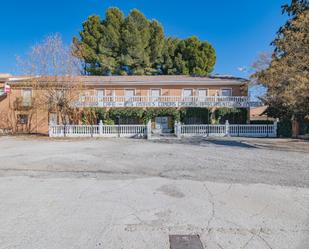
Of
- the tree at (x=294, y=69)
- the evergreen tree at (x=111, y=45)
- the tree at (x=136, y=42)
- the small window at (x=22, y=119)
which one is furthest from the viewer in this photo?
the evergreen tree at (x=111, y=45)

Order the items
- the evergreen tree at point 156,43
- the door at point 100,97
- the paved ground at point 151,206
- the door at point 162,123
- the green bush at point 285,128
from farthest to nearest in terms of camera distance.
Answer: the evergreen tree at point 156,43
the door at point 162,123
the door at point 100,97
the green bush at point 285,128
the paved ground at point 151,206

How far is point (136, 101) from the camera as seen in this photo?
2425 centimetres

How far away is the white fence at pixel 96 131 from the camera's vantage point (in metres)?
20.9

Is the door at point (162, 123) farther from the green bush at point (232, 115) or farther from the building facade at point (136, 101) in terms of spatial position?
the green bush at point (232, 115)

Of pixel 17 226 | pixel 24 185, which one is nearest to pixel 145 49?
pixel 24 185

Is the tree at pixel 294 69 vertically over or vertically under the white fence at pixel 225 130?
over

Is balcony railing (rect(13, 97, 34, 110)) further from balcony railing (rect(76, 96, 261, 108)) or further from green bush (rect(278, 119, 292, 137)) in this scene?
green bush (rect(278, 119, 292, 137))

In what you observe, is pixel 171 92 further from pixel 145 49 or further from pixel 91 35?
pixel 91 35

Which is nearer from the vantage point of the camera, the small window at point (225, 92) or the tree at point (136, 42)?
the small window at point (225, 92)

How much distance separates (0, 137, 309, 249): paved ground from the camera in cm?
331

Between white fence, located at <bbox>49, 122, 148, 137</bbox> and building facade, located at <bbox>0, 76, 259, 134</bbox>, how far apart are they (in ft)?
7.05

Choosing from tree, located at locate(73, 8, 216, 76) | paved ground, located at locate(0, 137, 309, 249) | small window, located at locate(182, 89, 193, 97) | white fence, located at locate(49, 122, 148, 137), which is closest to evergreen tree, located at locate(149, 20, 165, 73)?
tree, located at locate(73, 8, 216, 76)

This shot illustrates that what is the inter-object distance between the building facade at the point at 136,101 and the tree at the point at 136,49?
7923mm

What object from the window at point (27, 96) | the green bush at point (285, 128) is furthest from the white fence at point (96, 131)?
the green bush at point (285, 128)
